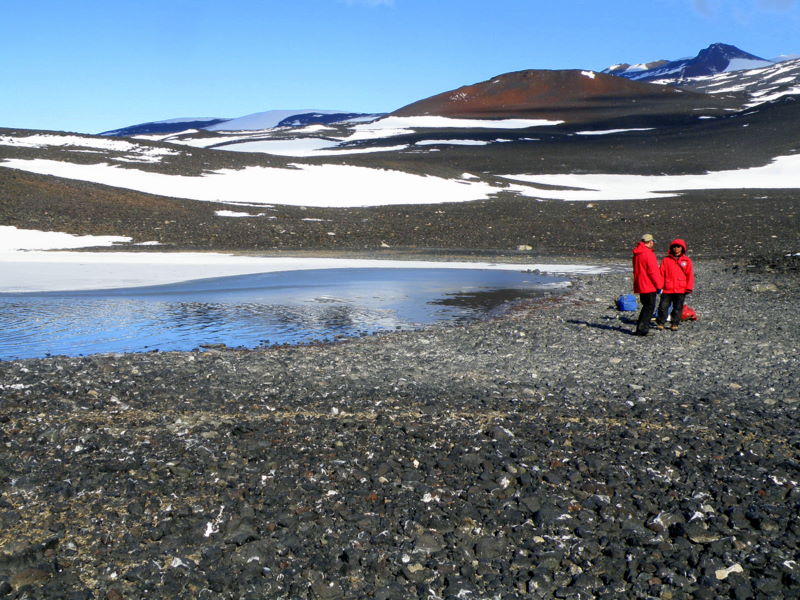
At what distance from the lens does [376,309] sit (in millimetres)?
14930

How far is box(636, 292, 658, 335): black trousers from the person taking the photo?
464 inches

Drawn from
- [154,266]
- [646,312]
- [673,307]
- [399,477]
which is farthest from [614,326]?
[154,266]

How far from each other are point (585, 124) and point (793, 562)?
95775 millimetres

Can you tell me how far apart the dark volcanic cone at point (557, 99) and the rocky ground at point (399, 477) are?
98995 mm

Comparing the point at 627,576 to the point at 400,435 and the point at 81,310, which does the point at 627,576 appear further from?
the point at 81,310

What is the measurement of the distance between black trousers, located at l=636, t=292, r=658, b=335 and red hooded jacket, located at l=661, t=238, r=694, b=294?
37 centimetres

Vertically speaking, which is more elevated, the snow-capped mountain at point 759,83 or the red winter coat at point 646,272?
the snow-capped mountain at point 759,83

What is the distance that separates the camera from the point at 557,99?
11588cm

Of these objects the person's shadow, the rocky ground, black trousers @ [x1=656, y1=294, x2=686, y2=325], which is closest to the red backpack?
the person's shadow

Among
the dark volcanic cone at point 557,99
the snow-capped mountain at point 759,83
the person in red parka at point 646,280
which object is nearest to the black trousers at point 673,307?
the person in red parka at point 646,280

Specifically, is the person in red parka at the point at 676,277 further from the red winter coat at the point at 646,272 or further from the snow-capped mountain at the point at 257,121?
the snow-capped mountain at the point at 257,121

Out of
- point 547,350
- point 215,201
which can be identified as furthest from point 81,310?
point 215,201

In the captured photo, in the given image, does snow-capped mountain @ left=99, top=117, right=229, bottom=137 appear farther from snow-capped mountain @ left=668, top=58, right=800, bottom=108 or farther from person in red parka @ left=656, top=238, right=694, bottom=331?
person in red parka @ left=656, top=238, right=694, bottom=331

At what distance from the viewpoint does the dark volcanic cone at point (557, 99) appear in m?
108
